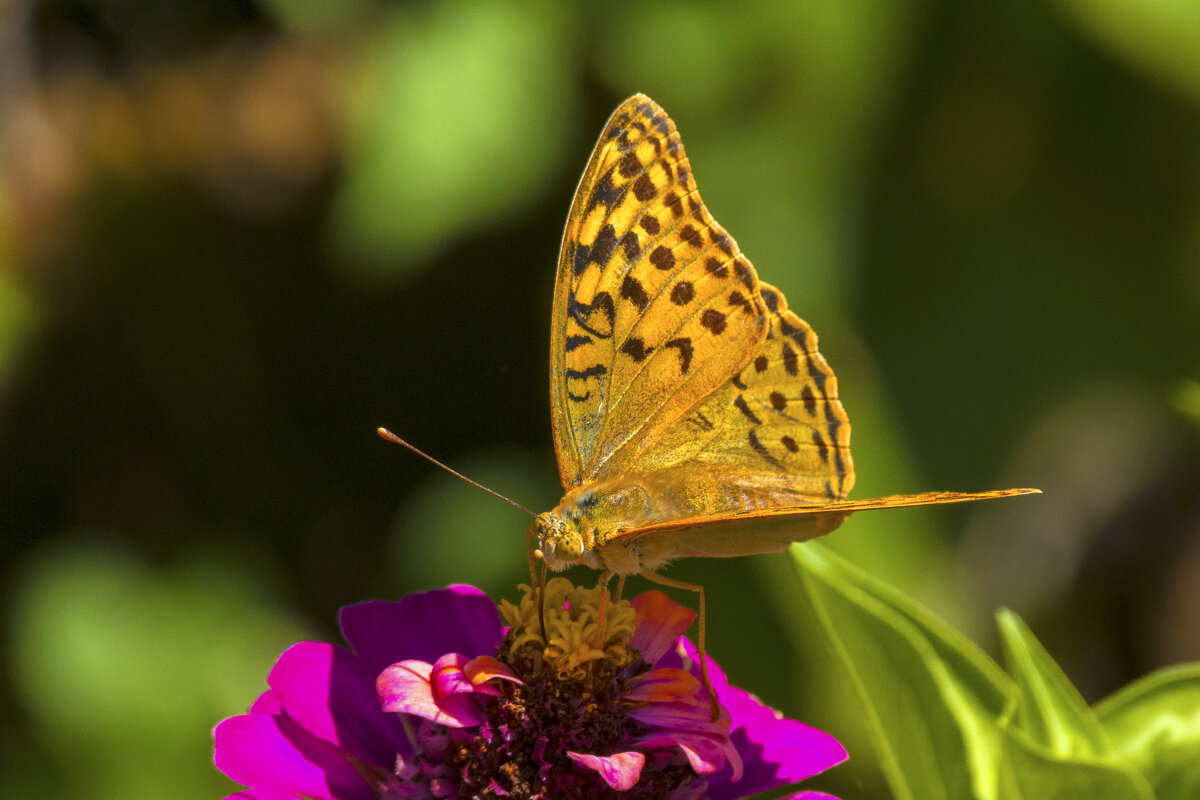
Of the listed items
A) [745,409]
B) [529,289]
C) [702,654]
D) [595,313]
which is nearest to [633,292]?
[595,313]

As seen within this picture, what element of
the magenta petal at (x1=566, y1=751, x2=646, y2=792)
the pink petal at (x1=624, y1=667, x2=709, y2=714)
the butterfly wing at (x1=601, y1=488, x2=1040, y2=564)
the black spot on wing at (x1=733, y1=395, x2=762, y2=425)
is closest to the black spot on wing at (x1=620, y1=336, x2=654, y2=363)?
the black spot on wing at (x1=733, y1=395, x2=762, y2=425)

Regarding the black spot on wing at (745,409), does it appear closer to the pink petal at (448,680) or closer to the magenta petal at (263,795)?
the pink petal at (448,680)

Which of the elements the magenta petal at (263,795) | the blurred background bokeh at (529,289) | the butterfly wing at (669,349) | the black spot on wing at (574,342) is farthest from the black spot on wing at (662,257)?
the blurred background bokeh at (529,289)

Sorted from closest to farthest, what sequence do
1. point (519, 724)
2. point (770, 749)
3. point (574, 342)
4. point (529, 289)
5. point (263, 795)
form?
point (263, 795)
point (519, 724)
point (770, 749)
point (574, 342)
point (529, 289)

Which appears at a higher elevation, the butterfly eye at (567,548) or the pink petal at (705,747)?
the butterfly eye at (567,548)

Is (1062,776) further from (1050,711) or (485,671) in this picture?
(485,671)

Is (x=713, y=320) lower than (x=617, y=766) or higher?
higher
